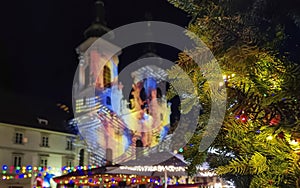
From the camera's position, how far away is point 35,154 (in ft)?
96.0

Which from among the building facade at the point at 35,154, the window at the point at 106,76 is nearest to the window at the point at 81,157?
the building facade at the point at 35,154

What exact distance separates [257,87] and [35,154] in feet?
99.9

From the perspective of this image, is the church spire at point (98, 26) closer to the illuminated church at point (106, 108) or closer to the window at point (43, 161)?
the illuminated church at point (106, 108)

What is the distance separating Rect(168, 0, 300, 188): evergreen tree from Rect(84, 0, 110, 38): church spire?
3773 centimetres

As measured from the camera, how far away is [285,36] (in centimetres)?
127

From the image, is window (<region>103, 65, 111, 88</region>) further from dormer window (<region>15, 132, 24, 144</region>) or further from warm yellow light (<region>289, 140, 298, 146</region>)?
warm yellow light (<region>289, 140, 298, 146</region>)

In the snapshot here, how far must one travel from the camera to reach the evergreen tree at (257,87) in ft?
3.91

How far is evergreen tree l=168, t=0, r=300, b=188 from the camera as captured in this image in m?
1.19

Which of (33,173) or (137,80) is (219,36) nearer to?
(33,173)

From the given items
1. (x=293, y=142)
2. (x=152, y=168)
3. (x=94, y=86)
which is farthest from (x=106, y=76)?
(x=293, y=142)

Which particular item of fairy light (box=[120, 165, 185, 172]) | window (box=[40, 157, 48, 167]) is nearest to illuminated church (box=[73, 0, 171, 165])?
window (box=[40, 157, 48, 167])

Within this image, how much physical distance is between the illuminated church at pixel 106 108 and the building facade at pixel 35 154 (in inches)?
68.5

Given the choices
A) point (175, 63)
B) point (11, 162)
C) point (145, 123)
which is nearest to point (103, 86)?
point (145, 123)

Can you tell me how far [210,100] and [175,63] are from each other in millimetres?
268
